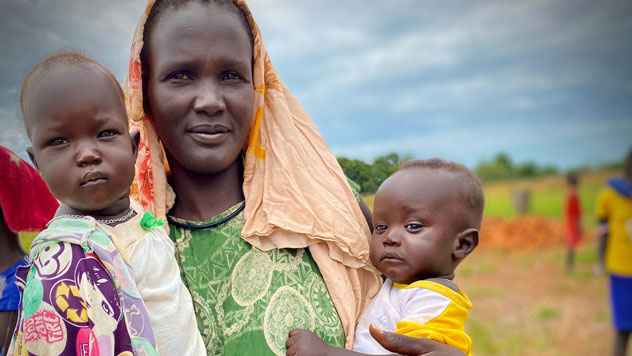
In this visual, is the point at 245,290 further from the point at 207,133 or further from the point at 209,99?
the point at 209,99

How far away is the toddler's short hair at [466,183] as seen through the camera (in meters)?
2.05

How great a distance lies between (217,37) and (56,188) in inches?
31.8

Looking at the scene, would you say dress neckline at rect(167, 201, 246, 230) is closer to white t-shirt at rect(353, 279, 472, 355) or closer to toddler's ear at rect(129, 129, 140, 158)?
toddler's ear at rect(129, 129, 140, 158)

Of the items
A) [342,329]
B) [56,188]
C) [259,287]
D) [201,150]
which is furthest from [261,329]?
[56,188]

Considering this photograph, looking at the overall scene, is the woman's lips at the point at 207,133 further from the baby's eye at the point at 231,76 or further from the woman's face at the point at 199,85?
the baby's eye at the point at 231,76

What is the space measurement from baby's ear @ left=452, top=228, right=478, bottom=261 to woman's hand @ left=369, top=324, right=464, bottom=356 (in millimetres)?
388

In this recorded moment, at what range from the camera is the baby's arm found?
1750 mm

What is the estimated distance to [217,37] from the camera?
1.94 m

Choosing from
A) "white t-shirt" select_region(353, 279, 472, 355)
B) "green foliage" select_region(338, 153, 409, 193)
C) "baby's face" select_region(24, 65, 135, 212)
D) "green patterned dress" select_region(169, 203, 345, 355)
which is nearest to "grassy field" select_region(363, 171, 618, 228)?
"green foliage" select_region(338, 153, 409, 193)

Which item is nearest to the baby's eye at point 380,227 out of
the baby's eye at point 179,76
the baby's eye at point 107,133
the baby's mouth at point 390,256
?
the baby's mouth at point 390,256

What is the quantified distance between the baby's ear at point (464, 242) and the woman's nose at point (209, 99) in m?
0.98

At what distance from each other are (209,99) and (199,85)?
85 mm

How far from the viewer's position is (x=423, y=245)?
6.44 ft

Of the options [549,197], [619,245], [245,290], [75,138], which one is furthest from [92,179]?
[549,197]
